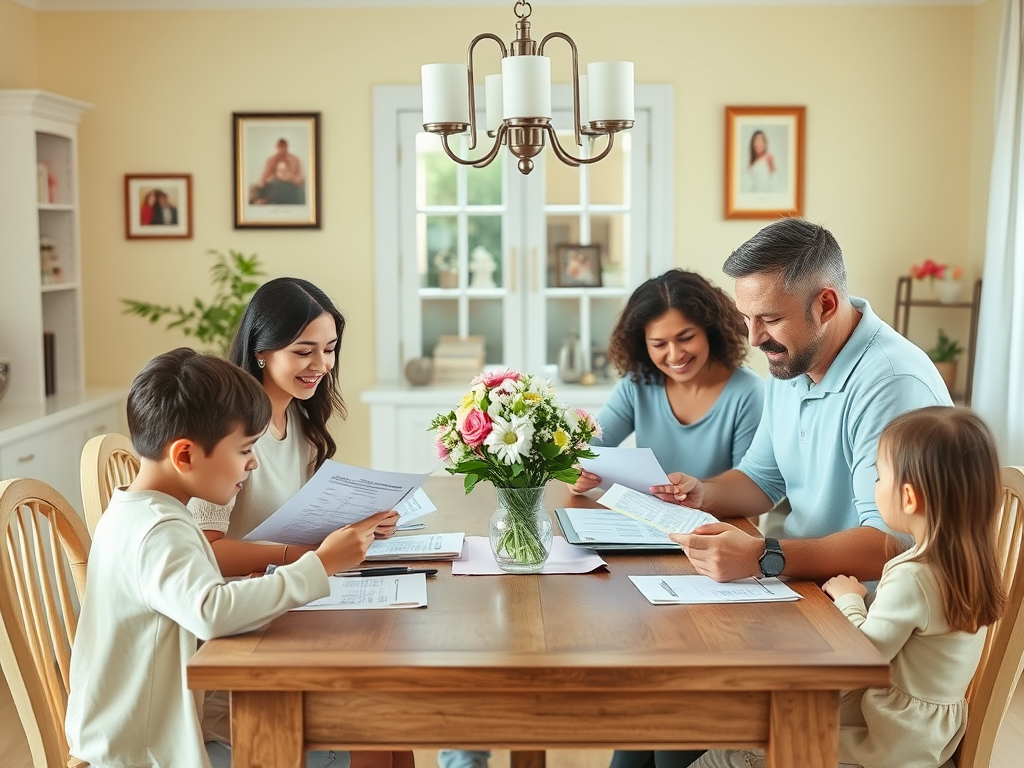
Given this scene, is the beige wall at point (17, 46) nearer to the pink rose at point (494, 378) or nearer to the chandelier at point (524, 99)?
the chandelier at point (524, 99)

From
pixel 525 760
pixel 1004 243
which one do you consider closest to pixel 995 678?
pixel 525 760

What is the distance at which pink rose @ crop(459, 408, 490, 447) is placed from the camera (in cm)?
182

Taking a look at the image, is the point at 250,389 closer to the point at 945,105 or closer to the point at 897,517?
the point at 897,517

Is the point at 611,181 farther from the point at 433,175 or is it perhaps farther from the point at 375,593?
the point at 375,593

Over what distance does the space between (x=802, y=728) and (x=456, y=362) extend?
3.41 metres

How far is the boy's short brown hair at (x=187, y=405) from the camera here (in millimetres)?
1679

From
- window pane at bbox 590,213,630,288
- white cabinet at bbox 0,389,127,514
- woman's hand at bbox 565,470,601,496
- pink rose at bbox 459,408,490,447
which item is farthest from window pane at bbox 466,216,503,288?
pink rose at bbox 459,408,490,447

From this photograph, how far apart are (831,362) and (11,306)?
3194 millimetres

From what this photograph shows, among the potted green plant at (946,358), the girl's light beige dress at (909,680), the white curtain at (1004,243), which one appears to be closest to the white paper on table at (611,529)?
the girl's light beige dress at (909,680)

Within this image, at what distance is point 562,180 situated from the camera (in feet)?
15.7

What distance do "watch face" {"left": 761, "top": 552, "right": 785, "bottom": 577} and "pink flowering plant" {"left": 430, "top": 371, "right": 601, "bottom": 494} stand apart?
0.35m

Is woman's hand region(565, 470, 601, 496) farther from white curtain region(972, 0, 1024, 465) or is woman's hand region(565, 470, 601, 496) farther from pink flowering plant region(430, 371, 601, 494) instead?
white curtain region(972, 0, 1024, 465)

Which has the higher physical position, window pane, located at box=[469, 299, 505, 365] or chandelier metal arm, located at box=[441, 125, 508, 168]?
chandelier metal arm, located at box=[441, 125, 508, 168]

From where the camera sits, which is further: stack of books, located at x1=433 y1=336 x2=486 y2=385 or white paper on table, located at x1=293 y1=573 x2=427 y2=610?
stack of books, located at x1=433 y1=336 x2=486 y2=385
